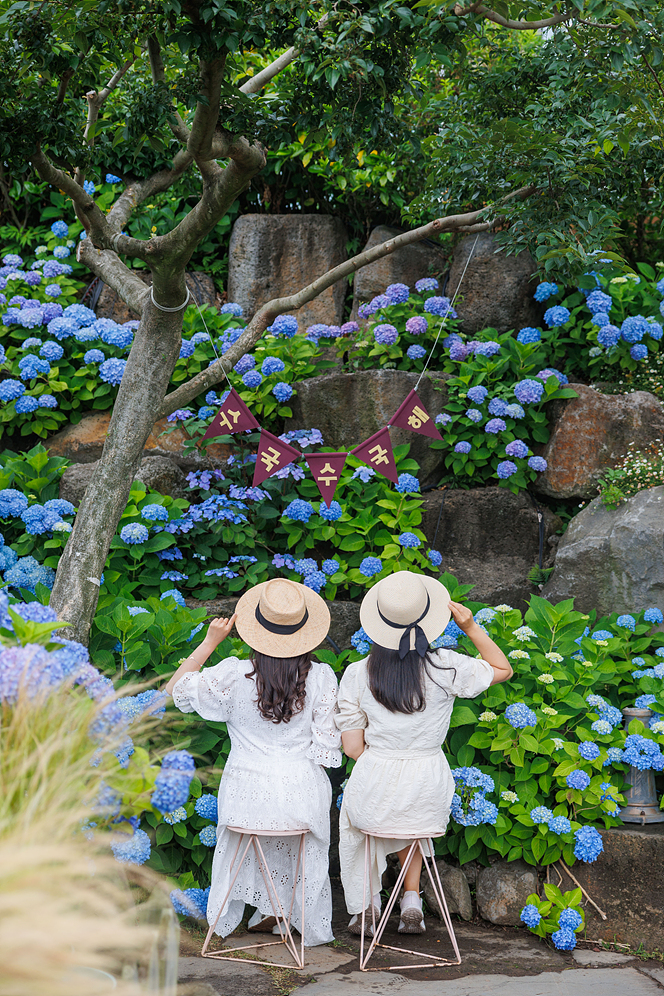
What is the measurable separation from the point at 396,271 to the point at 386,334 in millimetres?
1237

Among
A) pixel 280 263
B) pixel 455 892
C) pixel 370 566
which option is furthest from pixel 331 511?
pixel 280 263

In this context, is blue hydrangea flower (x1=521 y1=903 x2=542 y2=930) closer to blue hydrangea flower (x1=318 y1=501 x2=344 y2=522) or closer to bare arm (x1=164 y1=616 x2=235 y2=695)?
bare arm (x1=164 y1=616 x2=235 y2=695)

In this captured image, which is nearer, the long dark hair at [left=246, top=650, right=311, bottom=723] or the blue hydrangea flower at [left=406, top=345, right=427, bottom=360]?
the long dark hair at [left=246, top=650, right=311, bottom=723]

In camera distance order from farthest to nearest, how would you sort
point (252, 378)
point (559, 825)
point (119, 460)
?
point (252, 378), point (119, 460), point (559, 825)

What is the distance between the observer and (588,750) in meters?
3.12

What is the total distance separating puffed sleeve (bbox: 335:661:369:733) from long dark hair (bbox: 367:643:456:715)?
0.07 meters

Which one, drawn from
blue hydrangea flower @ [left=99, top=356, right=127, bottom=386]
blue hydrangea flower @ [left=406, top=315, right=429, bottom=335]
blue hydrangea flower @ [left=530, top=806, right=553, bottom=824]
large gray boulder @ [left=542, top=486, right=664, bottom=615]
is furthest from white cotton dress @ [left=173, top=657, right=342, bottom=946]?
blue hydrangea flower @ [left=406, top=315, right=429, bottom=335]

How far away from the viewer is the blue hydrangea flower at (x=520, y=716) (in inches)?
124

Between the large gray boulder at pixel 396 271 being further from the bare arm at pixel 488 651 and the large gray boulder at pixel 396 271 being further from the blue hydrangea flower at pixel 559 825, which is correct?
the blue hydrangea flower at pixel 559 825

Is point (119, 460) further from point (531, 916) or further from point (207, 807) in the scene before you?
point (531, 916)

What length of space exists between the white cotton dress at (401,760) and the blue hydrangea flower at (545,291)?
3.52m

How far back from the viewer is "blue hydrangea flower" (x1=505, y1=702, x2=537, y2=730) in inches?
124

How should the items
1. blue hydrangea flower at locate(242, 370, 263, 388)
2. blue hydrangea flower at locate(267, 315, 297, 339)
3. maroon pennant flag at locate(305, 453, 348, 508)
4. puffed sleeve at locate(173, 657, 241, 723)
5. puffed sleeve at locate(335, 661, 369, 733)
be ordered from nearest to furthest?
puffed sleeve at locate(173, 657, 241, 723), puffed sleeve at locate(335, 661, 369, 733), maroon pennant flag at locate(305, 453, 348, 508), blue hydrangea flower at locate(242, 370, 263, 388), blue hydrangea flower at locate(267, 315, 297, 339)

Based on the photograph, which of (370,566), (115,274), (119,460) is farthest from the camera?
(370,566)
